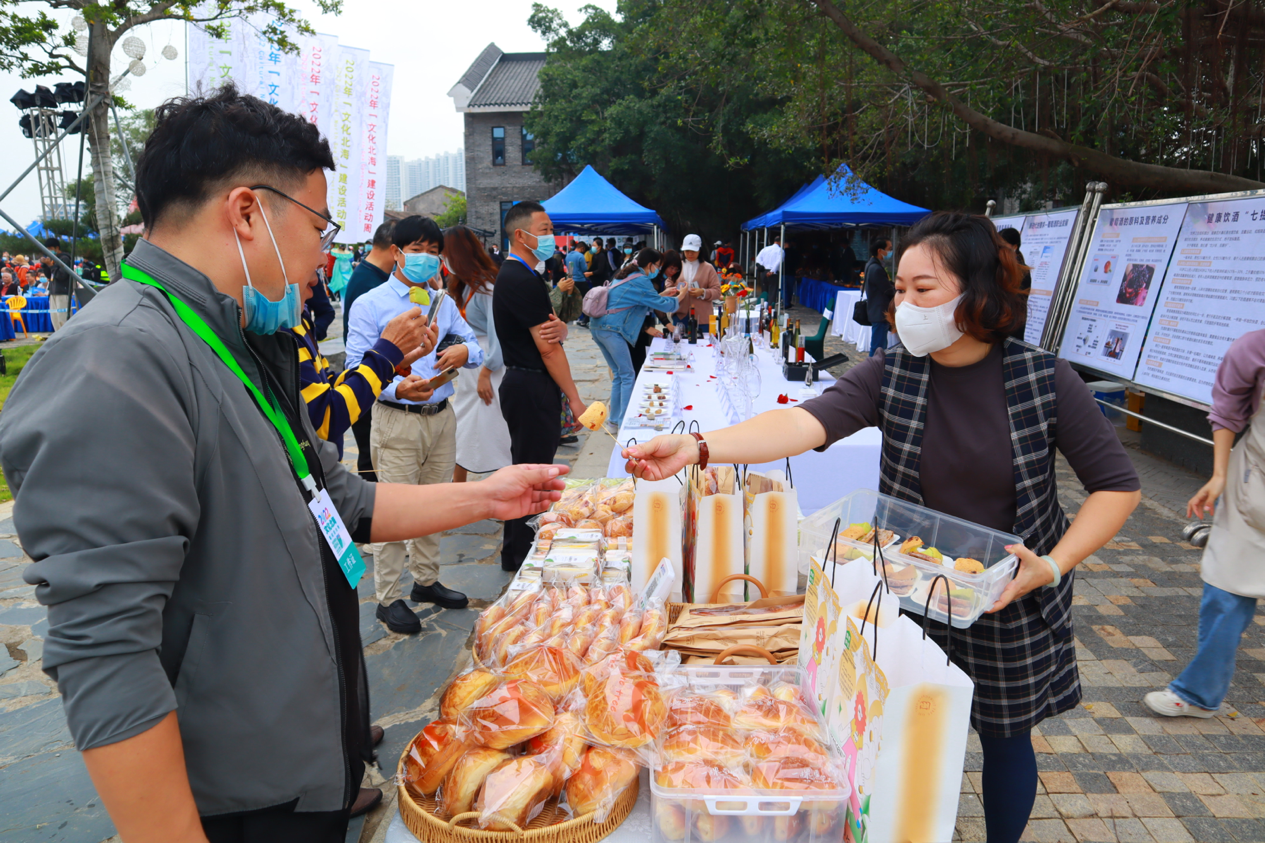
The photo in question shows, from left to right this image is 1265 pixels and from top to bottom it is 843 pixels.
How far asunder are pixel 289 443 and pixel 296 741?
0.51 meters

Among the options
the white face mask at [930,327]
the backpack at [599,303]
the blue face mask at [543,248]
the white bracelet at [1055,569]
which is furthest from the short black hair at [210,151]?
the backpack at [599,303]

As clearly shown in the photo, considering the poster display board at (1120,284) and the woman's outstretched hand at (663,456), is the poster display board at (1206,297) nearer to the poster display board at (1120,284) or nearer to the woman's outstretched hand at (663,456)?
the poster display board at (1120,284)

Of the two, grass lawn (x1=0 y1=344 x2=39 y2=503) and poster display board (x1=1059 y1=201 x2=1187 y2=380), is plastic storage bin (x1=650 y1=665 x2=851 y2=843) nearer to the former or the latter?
poster display board (x1=1059 y1=201 x2=1187 y2=380)

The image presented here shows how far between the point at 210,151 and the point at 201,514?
0.60 metres

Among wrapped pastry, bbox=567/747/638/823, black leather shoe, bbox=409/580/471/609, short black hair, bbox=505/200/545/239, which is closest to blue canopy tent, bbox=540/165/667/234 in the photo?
short black hair, bbox=505/200/545/239

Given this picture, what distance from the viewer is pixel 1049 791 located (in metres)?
2.64

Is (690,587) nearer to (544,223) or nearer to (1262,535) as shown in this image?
(1262,535)

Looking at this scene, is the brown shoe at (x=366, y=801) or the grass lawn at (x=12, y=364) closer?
the brown shoe at (x=366, y=801)

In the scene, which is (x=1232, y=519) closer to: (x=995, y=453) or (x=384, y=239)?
(x=995, y=453)

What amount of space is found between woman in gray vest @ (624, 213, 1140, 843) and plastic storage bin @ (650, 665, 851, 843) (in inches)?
31.6

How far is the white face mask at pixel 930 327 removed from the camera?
1921 millimetres

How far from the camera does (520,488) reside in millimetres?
1862

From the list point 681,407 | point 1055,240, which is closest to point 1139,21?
point 1055,240

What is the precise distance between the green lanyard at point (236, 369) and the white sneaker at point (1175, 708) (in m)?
3.49
